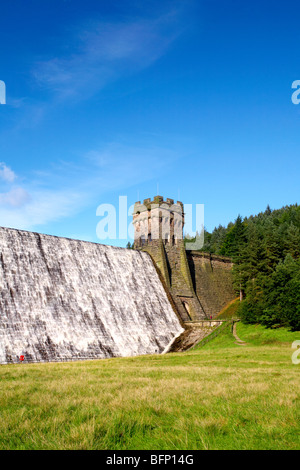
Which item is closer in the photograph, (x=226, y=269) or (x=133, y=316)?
(x=133, y=316)

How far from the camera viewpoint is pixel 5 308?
31.1m

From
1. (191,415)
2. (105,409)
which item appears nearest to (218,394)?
(191,415)

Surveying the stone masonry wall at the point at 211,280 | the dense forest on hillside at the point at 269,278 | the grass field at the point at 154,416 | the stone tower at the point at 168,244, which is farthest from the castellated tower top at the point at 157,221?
the grass field at the point at 154,416

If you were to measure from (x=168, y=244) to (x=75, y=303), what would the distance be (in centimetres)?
1780

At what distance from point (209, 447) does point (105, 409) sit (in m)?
3.11

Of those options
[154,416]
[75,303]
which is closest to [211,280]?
[75,303]

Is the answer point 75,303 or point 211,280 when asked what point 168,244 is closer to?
point 211,280

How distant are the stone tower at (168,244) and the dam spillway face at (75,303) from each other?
107 inches

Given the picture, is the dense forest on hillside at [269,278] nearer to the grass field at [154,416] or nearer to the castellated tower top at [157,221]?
the castellated tower top at [157,221]

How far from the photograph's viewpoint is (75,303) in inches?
1404

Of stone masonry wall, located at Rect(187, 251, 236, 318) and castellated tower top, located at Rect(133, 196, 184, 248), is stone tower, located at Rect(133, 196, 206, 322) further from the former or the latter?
stone masonry wall, located at Rect(187, 251, 236, 318)

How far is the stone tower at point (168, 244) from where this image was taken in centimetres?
4731

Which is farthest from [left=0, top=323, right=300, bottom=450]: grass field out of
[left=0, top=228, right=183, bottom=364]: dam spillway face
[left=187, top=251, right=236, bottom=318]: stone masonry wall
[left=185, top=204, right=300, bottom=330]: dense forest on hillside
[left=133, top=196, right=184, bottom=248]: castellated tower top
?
[left=187, top=251, right=236, bottom=318]: stone masonry wall
